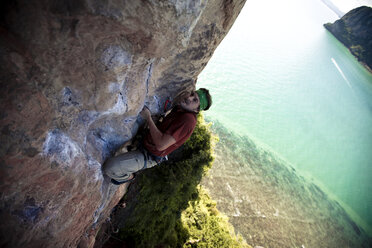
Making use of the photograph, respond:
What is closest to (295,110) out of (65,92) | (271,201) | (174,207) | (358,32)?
(271,201)

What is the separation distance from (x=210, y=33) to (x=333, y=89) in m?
37.7

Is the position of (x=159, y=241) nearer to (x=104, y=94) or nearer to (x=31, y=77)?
(x=104, y=94)

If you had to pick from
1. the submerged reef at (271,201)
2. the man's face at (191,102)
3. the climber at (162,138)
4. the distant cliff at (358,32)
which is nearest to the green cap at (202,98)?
the climber at (162,138)

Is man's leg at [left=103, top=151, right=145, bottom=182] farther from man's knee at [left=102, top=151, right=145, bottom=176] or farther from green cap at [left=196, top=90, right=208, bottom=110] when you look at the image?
green cap at [left=196, top=90, right=208, bottom=110]

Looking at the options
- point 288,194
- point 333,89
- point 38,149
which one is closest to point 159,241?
point 38,149

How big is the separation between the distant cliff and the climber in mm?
71244

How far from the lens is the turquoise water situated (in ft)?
61.5

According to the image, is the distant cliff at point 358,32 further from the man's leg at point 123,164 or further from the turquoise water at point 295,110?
the man's leg at point 123,164

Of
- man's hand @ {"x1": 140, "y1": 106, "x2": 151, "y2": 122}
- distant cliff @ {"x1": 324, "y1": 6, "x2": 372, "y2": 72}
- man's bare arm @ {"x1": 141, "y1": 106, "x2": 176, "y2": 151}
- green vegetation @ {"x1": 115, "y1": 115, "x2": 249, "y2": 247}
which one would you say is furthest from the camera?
distant cliff @ {"x1": 324, "y1": 6, "x2": 372, "y2": 72}

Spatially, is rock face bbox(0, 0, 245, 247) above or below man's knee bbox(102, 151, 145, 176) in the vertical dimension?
above

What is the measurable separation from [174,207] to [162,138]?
4519 mm

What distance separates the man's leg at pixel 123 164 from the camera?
10.4 feet

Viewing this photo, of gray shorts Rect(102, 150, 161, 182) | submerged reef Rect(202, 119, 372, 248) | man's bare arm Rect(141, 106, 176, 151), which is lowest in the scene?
submerged reef Rect(202, 119, 372, 248)

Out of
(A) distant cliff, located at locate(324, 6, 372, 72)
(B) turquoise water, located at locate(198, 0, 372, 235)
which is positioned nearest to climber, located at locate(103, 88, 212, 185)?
(B) turquoise water, located at locate(198, 0, 372, 235)
